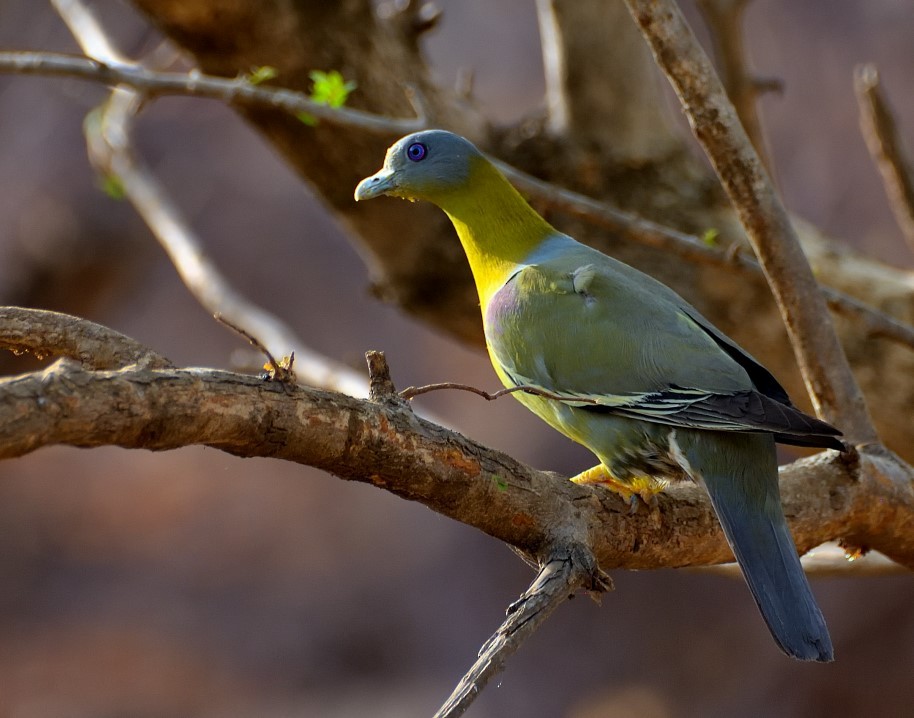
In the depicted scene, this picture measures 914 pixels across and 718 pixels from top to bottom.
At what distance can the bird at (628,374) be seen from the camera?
2217mm

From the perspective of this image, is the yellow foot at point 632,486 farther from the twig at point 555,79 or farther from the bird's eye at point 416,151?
the twig at point 555,79

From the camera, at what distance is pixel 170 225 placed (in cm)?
446

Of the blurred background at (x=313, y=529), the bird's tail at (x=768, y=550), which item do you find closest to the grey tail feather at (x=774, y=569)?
the bird's tail at (x=768, y=550)

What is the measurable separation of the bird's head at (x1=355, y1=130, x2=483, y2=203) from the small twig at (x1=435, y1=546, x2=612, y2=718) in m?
1.33

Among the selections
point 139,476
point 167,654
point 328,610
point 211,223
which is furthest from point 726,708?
point 211,223

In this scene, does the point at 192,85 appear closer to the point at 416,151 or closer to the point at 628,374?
the point at 416,151

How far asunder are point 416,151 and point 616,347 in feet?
2.75

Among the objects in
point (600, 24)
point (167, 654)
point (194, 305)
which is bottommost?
point (600, 24)

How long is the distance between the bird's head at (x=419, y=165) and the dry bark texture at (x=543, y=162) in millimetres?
872

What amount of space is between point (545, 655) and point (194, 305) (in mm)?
4259

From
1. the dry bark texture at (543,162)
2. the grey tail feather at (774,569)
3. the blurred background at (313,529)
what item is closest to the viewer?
the grey tail feather at (774,569)

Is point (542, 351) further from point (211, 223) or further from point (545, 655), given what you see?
point (211, 223)

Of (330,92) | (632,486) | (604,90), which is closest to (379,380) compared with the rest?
(632,486)

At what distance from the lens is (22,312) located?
1.94 meters
